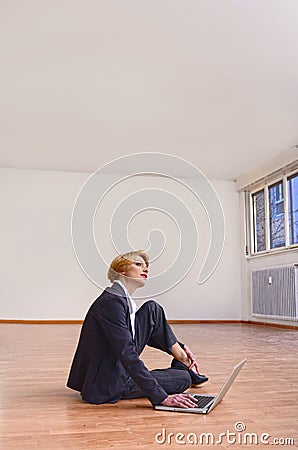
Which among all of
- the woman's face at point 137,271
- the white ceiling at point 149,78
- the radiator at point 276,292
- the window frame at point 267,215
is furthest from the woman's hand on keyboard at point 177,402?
the window frame at point 267,215

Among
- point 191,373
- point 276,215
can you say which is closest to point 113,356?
point 191,373

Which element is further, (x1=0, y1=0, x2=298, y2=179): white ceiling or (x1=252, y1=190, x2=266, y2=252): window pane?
(x1=252, y1=190, x2=266, y2=252): window pane

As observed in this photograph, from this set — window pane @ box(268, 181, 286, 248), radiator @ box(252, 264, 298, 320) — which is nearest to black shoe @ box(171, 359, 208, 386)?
radiator @ box(252, 264, 298, 320)

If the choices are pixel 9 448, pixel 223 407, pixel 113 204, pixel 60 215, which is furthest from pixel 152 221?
pixel 9 448

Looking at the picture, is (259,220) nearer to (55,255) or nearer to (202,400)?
(55,255)

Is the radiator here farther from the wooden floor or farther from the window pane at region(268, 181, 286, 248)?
the wooden floor

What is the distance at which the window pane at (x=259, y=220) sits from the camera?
853 centimetres

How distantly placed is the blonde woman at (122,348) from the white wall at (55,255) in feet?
19.3

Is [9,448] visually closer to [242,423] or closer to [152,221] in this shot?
[242,423]

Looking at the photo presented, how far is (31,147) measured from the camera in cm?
735

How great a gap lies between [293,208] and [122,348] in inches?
243

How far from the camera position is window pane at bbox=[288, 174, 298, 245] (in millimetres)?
7516

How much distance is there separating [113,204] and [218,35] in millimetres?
5094

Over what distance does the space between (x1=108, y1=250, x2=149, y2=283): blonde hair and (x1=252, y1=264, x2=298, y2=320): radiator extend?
218 inches
